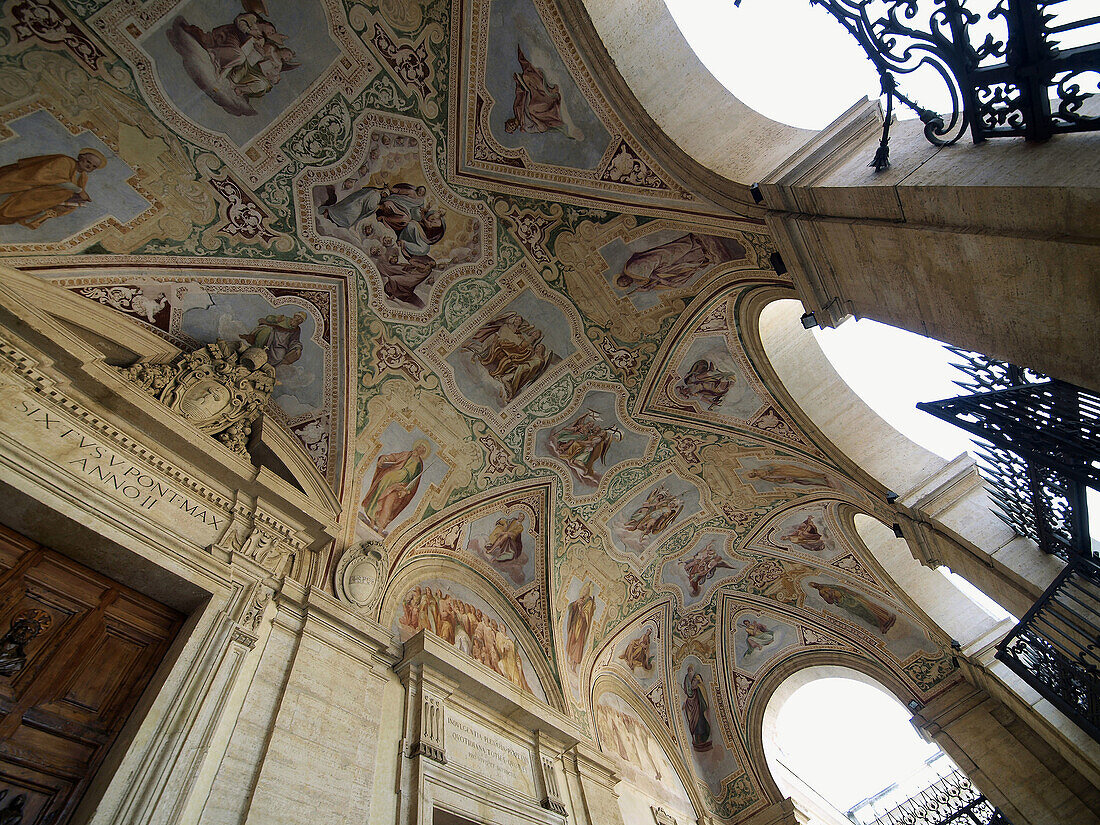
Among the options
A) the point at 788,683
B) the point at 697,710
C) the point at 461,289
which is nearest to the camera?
the point at 461,289

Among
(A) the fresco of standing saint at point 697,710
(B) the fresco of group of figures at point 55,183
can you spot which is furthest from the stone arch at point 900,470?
(B) the fresco of group of figures at point 55,183

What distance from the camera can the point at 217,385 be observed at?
5633mm

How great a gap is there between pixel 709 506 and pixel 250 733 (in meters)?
Answer: 7.44

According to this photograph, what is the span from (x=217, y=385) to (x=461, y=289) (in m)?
2.71

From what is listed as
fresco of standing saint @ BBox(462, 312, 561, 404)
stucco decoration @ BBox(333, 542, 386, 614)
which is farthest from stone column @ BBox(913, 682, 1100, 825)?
stucco decoration @ BBox(333, 542, 386, 614)

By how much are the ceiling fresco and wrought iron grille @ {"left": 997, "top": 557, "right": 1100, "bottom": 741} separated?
10.3ft

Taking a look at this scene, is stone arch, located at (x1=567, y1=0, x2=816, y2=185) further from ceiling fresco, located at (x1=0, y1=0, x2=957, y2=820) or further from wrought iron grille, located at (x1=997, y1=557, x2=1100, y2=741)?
wrought iron grille, located at (x1=997, y1=557, x2=1100, y2=741)

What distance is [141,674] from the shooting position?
444cm

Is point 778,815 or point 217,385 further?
point 778,815

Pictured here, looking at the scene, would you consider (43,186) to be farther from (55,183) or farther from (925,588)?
(925,588)

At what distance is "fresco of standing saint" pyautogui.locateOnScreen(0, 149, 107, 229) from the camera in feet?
15.1

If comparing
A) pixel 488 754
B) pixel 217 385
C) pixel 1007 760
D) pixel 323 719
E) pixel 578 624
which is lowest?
pixel 323 719

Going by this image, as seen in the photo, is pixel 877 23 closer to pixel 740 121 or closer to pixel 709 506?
pixel 740 121

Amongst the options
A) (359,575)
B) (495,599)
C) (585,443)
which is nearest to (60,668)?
(359,575)
